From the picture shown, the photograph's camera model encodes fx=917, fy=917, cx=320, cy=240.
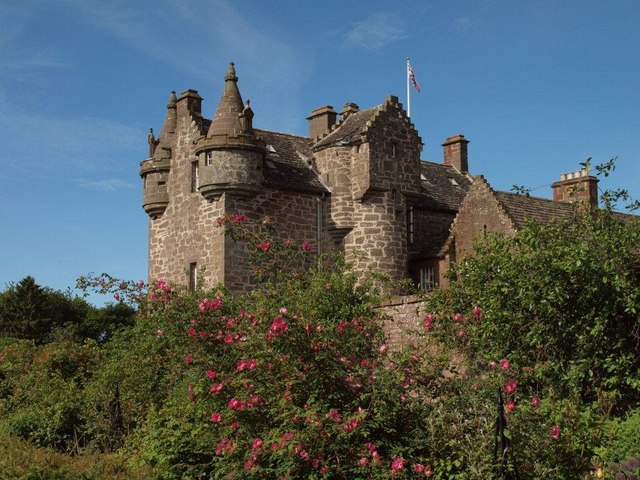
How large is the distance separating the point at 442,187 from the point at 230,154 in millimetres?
11134

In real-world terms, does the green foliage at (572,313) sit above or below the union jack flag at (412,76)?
below

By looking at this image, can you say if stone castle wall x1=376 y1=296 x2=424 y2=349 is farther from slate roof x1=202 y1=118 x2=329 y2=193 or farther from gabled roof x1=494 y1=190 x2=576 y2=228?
slate roof x1=202 y1=118 x2=329 y2=193

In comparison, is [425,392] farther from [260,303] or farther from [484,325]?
[484,325]

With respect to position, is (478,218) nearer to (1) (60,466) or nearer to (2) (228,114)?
(2) (228,114)

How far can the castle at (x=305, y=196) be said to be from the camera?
98.9 ft

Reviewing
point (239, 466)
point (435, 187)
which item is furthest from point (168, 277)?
point (239, 466)

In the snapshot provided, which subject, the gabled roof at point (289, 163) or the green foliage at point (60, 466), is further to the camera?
the gabled roof at point (289, 163)

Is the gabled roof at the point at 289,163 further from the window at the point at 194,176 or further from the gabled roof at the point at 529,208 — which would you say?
the gabled roof at the point at 529,208

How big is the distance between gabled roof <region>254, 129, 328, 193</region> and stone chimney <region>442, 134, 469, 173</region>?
937 cm

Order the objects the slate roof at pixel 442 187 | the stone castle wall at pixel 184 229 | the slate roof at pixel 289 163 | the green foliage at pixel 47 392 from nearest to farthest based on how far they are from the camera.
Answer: the green foliage at pixel 47 392, the stone castle wall at pixel 184 229, the slate roof at pixel 289 163, the slate roof at pixel 442 187

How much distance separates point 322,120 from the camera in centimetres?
3594

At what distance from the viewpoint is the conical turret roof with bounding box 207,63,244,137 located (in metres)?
30.4

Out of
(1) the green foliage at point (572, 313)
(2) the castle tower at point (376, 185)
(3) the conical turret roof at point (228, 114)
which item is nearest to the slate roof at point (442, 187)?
(2) the castle tower at point (376, 185)

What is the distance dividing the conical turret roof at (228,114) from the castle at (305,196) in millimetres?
39
